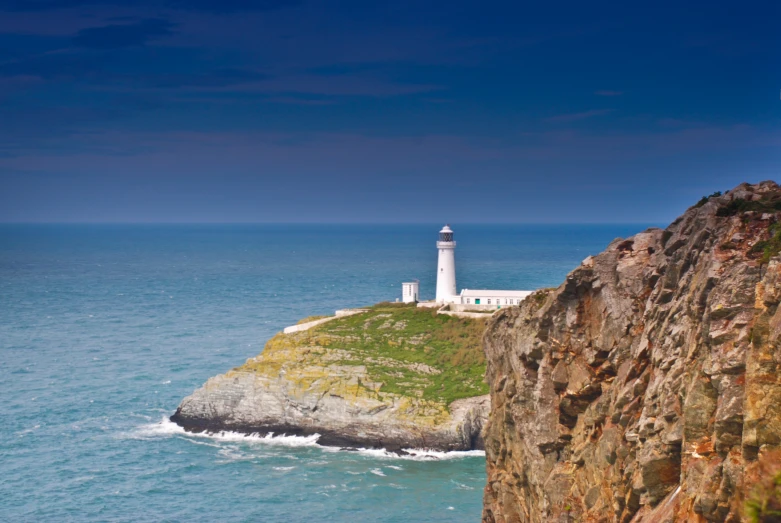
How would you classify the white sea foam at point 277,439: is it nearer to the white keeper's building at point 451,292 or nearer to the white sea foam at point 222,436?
the white sea foam at point 222,436

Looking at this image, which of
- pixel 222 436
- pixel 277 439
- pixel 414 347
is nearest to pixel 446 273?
pixel 414 347

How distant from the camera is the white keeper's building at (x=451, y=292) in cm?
8400

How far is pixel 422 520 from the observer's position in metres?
44.6

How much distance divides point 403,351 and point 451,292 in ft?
71.0

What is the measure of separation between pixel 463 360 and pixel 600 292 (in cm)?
4619

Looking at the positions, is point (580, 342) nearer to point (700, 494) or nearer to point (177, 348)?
point (700, 494)

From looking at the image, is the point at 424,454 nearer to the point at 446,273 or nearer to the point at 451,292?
the point at 451,292

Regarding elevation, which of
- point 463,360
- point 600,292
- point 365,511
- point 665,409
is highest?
point 600,292

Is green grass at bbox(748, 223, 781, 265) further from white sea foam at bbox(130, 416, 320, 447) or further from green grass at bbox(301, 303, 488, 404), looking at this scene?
white sea foam at bbox(130, 416, 320, 447)

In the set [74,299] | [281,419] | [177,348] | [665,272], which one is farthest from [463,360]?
[74,299]

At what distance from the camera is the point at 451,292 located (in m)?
90.4

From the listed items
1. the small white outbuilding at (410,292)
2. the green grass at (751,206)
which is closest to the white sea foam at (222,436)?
the small white outbuilding at (410,292)

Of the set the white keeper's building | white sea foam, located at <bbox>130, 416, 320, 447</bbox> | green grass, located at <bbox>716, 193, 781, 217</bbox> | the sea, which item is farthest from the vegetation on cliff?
green grass, located at <bbox>716, 193, 781, 217</bbox>

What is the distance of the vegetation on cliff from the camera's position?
61.6 m
